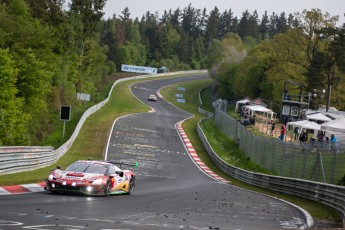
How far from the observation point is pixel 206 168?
4509 cm

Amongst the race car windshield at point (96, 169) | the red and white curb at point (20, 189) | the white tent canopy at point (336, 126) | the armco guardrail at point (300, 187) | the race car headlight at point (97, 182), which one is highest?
the white tent canopy at point (336, 126)

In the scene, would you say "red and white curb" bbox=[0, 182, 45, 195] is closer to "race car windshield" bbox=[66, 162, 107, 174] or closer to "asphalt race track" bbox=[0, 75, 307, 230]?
"asphalt race track" bbox=[0, 75, 307, 230]

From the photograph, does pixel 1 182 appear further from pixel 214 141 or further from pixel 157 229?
pixel 214 141

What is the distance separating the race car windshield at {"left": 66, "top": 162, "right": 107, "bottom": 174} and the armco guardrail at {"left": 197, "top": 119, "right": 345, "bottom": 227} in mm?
7478

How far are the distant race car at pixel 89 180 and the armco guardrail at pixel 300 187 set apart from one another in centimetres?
702

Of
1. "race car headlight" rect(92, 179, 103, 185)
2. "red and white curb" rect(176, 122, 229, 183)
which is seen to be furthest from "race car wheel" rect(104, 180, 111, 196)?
"red and white curb" rect(176, 122, 229, 183)

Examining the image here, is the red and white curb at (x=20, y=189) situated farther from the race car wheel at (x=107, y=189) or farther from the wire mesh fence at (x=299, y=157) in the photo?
the wire mesh fence at (x=299, y=157)

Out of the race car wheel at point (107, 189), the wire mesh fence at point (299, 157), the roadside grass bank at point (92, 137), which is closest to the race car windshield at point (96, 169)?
the race car wheel at point (107, 189)

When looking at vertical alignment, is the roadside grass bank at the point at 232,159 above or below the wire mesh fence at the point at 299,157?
below

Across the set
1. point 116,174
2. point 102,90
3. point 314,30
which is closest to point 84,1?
point 102,90

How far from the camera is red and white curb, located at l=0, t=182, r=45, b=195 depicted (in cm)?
1843

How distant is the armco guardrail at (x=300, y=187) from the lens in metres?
22.2

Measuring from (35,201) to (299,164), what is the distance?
17877 millimetres

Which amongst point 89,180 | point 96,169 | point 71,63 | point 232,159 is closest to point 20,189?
point 89,180
